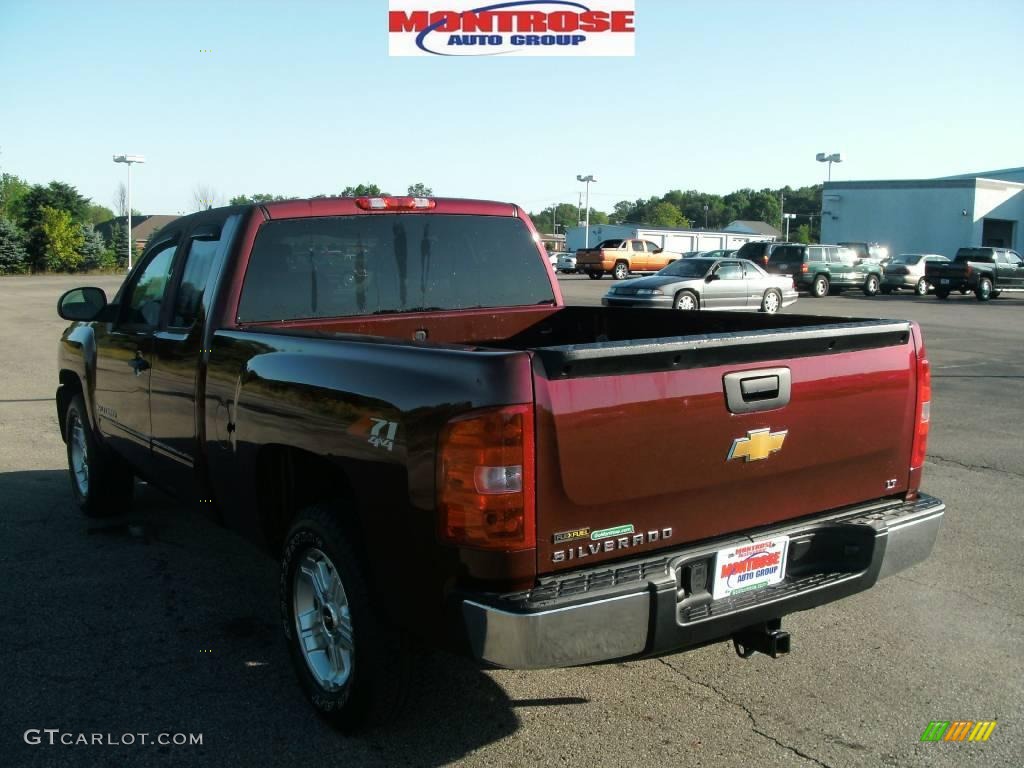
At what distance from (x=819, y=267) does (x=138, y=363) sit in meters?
32.3

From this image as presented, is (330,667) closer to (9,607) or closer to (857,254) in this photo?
(9,607)

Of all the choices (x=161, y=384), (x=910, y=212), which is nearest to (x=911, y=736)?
(x=161, y=384)

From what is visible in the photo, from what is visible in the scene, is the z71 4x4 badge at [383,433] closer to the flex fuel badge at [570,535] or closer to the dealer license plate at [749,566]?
the flex fuel badge at [570,535]

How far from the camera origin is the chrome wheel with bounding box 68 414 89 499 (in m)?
6.16

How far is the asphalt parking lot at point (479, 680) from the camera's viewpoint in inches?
128

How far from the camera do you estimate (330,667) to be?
3.43 m

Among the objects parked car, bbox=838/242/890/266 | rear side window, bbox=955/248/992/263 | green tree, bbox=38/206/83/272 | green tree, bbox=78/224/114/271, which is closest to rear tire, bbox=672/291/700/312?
parked car, bbox=838/242/890/266

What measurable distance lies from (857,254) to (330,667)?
3650cm

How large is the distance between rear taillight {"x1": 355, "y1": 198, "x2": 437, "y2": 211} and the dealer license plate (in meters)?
2.45

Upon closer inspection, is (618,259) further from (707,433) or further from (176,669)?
(707,433)

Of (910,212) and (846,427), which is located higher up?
(910,212)

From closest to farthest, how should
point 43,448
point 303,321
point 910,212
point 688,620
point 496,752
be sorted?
point 688,620
point 496,752
point 303,321
point 43,448
point 910,212

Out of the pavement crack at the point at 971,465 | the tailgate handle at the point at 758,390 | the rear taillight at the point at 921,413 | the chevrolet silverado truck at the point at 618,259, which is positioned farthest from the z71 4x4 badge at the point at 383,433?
the chevrolet silverado truck at the point at 618,259

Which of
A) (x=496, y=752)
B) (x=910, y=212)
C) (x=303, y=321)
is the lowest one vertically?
(x=496, y=752)
